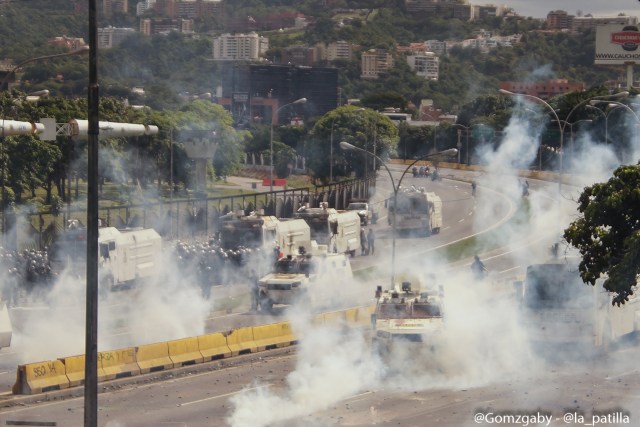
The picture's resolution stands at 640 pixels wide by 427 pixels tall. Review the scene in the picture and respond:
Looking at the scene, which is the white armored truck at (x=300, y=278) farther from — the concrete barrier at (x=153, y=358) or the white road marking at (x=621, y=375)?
the white road marking at (x=621, y=375)

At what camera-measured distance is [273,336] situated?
121 ft

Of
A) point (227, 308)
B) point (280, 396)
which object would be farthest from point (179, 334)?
point (280, 396)

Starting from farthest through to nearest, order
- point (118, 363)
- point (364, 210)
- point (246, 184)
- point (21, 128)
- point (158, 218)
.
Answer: point (246, 184), point (364, 210), point (158, 218), point (21, 128), point (118, 363)

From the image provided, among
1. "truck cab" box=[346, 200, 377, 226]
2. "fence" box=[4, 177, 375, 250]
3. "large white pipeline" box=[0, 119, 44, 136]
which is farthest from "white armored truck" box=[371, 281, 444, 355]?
"truck cab" box=[346, 200, 377, 226]

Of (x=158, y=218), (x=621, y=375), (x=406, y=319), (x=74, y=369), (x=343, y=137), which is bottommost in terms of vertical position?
(x=343, y=137)

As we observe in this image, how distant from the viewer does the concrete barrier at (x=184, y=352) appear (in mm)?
33562

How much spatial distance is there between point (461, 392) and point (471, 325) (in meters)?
5.48

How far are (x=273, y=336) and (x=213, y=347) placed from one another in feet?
8.04

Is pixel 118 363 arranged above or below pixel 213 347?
above

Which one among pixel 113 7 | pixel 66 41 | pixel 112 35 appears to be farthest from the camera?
pixel 113 7

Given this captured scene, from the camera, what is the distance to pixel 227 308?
147 ft

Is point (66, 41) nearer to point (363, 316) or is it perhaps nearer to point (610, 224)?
point (363, 316)

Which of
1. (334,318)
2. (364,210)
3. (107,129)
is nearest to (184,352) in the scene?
(334,318)

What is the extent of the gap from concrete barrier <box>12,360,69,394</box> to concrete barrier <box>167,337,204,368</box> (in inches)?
143
